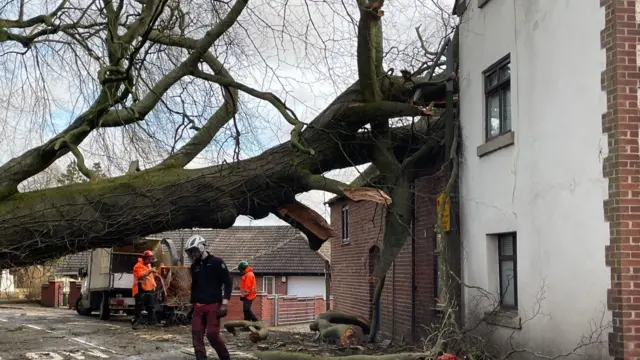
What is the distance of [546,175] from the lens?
9.08 m

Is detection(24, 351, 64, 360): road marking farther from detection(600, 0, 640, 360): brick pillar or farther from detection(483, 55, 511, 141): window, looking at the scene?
detection(600, 0, 640, 360): brick pillar

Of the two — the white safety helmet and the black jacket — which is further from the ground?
the white safety helmet

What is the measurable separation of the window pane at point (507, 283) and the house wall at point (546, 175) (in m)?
0.11

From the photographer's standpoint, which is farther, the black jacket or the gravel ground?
the gravel ground

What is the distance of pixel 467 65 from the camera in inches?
468

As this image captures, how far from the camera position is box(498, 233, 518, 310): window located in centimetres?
1037

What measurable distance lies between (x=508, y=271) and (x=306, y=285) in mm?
36811

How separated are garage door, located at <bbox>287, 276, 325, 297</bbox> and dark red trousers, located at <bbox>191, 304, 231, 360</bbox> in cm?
3644

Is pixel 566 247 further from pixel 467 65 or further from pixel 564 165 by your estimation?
pixel 467 65

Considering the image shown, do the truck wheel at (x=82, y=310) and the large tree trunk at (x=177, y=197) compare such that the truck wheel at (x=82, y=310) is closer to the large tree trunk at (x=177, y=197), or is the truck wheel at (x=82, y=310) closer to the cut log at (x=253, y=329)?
the cut log at (x=253, y=329)

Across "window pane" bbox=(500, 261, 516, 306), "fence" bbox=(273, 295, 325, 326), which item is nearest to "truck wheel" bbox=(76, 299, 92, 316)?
"fence" bbox=(273, 295, 325, 326)

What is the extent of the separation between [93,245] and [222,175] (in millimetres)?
2177

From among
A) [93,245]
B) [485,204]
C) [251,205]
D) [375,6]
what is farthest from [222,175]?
[485,204]

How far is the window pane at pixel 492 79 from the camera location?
1101cm
